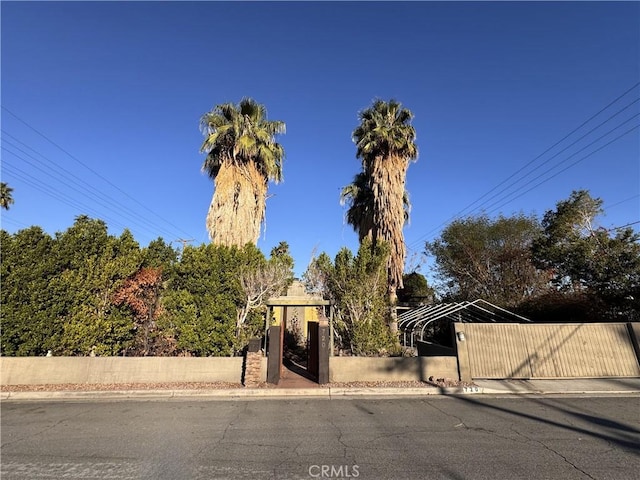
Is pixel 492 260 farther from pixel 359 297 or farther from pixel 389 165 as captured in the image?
pixel 359 297

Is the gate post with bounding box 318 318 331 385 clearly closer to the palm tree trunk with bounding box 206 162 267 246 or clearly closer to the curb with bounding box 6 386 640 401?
the curb with bounding box 6 386 640 401

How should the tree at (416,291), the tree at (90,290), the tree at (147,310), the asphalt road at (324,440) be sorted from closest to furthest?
the asphalt road at (324,440) → the tree at (90,290) → the tree at (147,310) → the tree at (416,291)

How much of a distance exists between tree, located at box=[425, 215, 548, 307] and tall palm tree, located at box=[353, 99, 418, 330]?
290 inches

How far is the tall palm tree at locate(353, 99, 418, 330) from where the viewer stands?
18.4 meters

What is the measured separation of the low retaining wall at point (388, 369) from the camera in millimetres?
10734

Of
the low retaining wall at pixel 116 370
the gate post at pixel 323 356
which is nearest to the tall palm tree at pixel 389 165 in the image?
the gate post at pixel 323 356

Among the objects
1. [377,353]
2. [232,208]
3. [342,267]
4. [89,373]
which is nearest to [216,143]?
[232,208]

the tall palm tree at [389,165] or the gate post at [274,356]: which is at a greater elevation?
the tall palm tree at [389,165]

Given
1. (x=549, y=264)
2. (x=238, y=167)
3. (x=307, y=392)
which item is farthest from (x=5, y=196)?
(x=549, y=264)

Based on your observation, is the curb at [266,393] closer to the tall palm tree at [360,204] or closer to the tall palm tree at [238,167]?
the tall palm tree at [238,167]

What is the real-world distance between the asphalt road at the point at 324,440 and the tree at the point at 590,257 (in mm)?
7436

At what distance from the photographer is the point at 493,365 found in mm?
11508

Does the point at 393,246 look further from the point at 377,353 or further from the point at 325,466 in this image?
the point at 325,466

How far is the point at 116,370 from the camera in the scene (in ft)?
34.6
